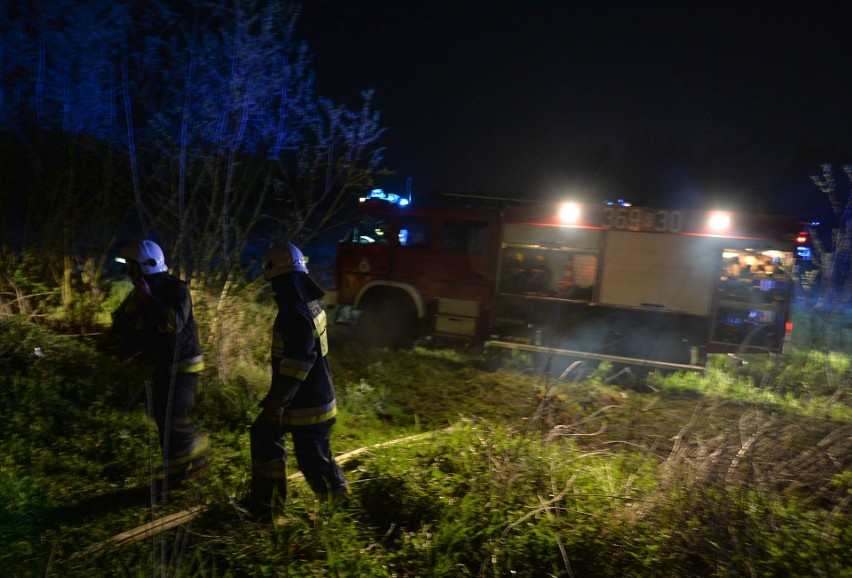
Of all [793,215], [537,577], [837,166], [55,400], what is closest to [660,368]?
[793,215]

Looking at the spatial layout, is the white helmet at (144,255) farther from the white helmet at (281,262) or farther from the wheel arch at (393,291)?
the wheel arch at (393,291)

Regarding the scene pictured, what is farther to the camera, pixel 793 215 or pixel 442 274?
pixel 442 274

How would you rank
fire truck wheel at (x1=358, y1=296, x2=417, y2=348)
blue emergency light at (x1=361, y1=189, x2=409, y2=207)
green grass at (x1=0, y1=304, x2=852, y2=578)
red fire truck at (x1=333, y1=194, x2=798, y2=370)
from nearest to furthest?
1. green grass at (x1=0, y1=304, x2=852, y2=578)
2. red fire truck at (x1=333, y1=194, x2=798, y2=370)
3. fire truck wheel at (x1=358, y1=296, x2=417, y2=348)
4. blue emergency light at (x1=361, y1=189, x2=409, y2=207)

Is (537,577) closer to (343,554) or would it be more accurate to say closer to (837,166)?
(343,554)

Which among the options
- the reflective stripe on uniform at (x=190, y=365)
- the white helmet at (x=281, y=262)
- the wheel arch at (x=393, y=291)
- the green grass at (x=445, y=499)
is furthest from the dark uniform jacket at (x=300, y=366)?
the wheel arch at (x=393, y=291)

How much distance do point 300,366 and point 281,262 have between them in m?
0.61

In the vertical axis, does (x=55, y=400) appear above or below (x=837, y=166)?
below

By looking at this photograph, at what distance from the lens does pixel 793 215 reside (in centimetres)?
730

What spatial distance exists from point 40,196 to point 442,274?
530 centimetres

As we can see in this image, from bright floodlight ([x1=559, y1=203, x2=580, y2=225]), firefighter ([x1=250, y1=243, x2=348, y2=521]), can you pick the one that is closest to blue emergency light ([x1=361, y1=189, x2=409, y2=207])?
bright floodlight ([x1=559, y1=203, x2=580, y2=225])

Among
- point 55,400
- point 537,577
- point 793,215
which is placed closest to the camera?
point 537,577

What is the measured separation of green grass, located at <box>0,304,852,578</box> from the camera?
9.14ft

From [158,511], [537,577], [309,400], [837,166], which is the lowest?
[158,511]

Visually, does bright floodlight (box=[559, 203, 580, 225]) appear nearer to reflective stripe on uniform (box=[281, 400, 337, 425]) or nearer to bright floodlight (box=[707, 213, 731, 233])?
bright floodlight (box=[707, 213, 731, 233])
